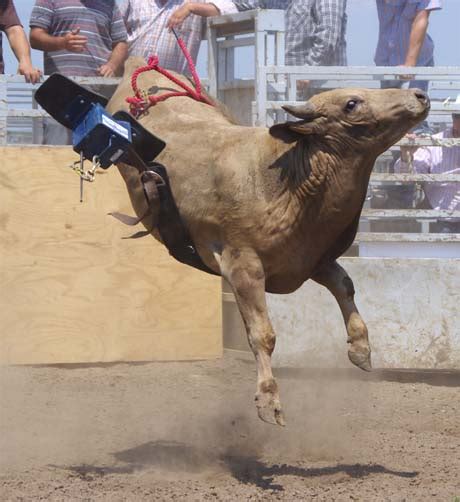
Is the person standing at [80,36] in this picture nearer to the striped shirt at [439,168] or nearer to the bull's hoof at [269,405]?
the striped shirt at [439,168]

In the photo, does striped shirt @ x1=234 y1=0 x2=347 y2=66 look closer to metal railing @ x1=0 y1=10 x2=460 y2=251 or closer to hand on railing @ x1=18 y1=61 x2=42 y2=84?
metal railing @ x1=0 y1=10 x2=460 y2=251

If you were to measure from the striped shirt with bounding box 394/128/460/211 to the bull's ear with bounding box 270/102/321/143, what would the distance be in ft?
10.4

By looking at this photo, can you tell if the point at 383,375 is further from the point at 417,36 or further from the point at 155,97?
the point at 155,97

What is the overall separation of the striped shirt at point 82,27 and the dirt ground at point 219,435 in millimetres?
2396

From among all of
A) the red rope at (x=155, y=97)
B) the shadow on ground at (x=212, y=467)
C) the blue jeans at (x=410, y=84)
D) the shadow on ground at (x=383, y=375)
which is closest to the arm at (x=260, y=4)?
the blue jeans at (x=410, y=84)

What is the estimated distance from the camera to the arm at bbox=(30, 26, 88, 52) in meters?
8.27

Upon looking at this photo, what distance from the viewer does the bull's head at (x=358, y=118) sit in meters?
5.07

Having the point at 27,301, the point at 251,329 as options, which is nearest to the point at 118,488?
the point at 251,329

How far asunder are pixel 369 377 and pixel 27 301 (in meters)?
2.73

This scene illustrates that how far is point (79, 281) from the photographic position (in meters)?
8.52

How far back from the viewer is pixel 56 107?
18.2 ft

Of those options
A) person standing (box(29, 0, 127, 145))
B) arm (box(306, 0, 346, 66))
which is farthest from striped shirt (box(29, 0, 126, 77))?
arm (box(306, 0, 346, 66))

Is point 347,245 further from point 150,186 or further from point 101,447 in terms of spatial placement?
point 101,447

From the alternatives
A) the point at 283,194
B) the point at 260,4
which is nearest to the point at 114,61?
the point at 260,4
